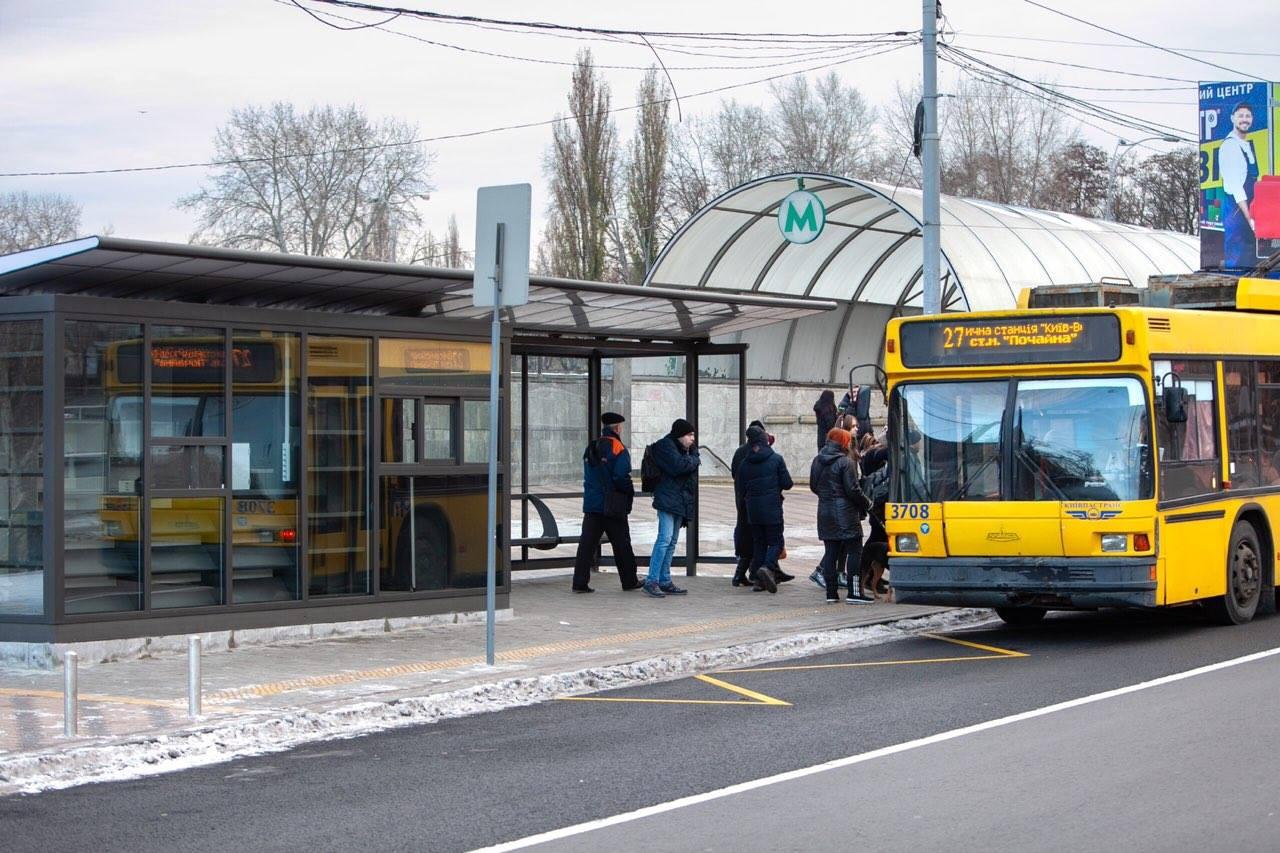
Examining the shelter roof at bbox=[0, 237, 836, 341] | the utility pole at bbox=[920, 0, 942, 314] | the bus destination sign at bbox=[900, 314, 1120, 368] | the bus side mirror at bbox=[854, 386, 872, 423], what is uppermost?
the utility pole at bbox=[920, 0, 942, 314]

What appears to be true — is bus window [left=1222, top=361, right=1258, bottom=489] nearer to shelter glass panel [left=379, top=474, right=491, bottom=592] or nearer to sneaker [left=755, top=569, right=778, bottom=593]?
sneaker [left=755, top=569, right=778, bottom=593]

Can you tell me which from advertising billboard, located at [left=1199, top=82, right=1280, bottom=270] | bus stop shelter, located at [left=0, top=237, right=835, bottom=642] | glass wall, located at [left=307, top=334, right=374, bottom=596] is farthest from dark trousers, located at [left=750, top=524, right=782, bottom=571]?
advertising billboard, located at [left=1199, top=82, right=1280, bottom=270]

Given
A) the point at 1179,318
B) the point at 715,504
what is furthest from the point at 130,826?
the point at 715,504

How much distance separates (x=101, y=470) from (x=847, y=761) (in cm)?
598

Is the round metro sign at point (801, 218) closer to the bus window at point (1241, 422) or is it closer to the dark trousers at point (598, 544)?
the dark trousers at point (598, 544)

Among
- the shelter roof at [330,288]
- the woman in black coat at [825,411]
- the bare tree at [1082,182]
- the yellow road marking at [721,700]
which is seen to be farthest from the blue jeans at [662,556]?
the bare tree at [1082,182]

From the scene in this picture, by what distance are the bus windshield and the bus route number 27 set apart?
64 mm

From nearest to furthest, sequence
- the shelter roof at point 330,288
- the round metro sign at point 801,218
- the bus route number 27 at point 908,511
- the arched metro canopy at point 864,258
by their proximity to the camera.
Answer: the shelter roof at point 330,288, the bus route number 27 at point 908,511, the round metro sign at point 801,218, the arched metro canopy at point 864,258

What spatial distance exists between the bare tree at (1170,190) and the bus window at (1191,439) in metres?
54.1

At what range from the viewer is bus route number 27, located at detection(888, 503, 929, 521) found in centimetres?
1284

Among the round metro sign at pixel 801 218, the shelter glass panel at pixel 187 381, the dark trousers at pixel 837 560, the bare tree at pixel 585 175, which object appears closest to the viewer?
the shelter glass panel at pixel 187 381

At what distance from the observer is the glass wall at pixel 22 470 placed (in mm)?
11188

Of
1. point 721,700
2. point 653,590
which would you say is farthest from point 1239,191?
point 721,700

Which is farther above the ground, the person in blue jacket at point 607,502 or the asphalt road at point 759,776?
the person in blue jacket at point 607,502
